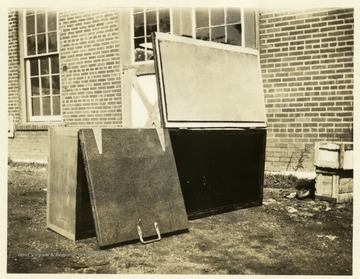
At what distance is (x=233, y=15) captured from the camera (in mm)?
5320

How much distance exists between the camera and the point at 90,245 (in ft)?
9.95

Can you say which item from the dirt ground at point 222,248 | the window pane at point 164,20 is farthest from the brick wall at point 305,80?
the window pane at point 164,20

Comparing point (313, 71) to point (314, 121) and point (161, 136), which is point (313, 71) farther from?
point (161, 136)

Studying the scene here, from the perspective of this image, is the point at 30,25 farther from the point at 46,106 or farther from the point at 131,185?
the point at 131,185

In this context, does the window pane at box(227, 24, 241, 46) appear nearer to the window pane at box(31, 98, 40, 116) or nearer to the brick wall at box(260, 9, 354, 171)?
the brick wall at box(260, 9, 354, 171)

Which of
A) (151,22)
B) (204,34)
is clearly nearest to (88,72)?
(151,22)

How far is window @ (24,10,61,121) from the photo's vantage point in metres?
7.00

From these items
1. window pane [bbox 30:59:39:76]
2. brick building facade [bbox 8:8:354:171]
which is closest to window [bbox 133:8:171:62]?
brick building facade [bbox 8:8:354:171]

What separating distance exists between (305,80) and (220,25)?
1620 millimetres

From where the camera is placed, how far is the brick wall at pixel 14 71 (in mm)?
7246

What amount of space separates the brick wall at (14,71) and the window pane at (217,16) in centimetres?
437

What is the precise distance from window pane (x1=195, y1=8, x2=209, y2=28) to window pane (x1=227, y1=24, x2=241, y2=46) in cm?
41

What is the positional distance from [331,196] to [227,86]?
1864 millimetres

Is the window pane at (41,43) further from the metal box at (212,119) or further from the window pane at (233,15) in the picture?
the metal box at (212,119)
